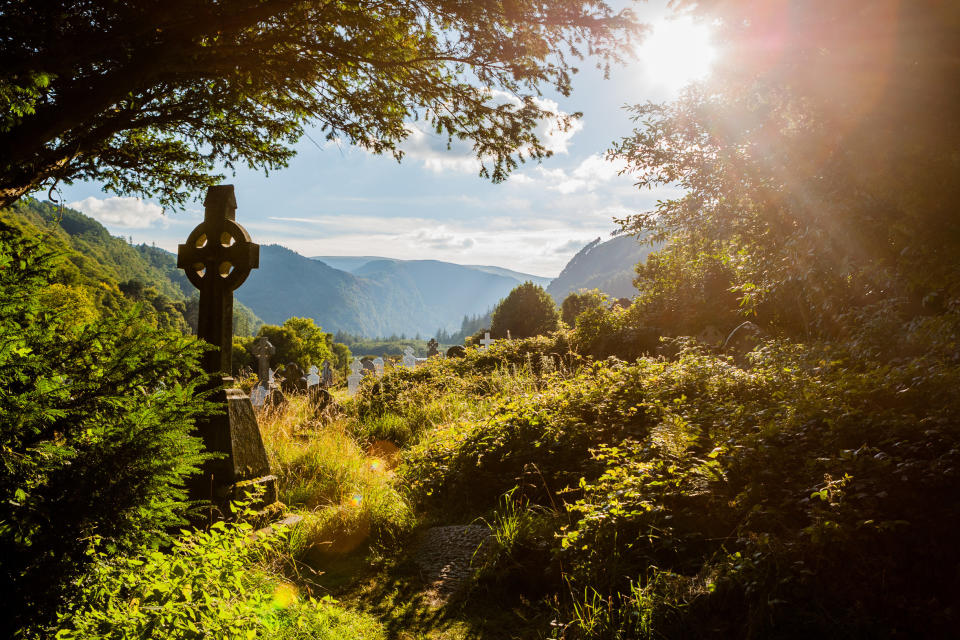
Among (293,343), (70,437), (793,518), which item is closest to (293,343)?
(293,343)

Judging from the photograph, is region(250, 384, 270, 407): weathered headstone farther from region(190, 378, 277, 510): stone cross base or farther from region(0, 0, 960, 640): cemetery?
region(190, 378, 277, 510): stone cross base

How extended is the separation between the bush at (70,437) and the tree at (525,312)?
25.1 metres

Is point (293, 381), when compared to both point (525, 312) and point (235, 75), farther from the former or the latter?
point (525, 312)

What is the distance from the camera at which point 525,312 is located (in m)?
27.9

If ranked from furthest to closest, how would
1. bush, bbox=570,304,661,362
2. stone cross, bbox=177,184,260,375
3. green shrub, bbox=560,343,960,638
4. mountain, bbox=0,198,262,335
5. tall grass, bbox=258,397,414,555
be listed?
1. mountain, bbox=0,198,262,335
2. bush, bbox=570,304,661,362
3. stone cross, bbox=177,184,260,375
4. tall grass, bbox=258,397,414,555
5. green shrub, bbox=560,343,960,638

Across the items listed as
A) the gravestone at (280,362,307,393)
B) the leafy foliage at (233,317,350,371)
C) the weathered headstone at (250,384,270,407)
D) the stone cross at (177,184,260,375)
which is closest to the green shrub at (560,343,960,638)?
the stone cross at (177,184,260,375)

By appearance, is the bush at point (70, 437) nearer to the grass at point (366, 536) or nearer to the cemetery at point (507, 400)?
the cemetery at point (507, 400)

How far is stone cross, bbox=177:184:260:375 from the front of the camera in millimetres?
4133

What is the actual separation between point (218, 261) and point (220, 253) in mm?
70

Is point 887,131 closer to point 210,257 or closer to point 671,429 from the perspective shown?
point 671,429

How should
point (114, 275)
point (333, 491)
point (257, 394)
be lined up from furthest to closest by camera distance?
point (114, 275) → point (257, 394) → point (333, 491)

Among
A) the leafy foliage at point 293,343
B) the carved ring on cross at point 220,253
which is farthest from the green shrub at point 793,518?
the leafy foliage at point 293,343

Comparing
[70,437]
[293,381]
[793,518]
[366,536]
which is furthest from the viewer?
[293,381]

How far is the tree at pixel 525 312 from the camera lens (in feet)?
90.0
